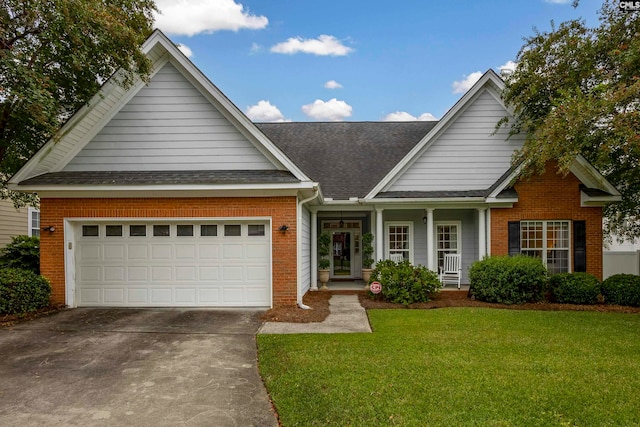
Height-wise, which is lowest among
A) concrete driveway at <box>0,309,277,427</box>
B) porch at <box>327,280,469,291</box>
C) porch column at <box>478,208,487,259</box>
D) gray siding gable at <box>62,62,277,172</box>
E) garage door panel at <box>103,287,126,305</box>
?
porch at <box>327,280,469,291</box>

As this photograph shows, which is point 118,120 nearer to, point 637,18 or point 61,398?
point 61,398

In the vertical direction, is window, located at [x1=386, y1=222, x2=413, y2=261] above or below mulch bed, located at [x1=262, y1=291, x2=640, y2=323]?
above

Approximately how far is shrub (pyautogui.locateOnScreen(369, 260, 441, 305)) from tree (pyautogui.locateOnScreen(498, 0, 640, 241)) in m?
4.19

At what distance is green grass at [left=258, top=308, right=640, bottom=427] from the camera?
425 cm

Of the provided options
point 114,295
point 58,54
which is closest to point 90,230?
point 114,295

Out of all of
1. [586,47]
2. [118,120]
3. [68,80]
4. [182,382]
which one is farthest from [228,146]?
[586,47]

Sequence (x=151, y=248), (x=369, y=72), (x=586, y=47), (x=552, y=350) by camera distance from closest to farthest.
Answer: (x=552, y=350) → (x=151, y=248) → (x=586, y=47) → (x=369, y=72)

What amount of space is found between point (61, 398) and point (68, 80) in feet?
26.9

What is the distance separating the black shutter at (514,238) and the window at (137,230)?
34.5ft

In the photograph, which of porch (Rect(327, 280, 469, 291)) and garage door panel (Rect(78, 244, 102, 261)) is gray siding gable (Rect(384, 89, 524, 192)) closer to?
porch (Rect(327, 280, 469, 291))

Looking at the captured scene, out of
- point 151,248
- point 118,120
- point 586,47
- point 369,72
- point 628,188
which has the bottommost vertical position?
point 151,248

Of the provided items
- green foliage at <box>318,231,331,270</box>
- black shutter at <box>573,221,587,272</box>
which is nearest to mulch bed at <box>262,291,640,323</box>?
black shutter at <box>573,221,587,272</box>

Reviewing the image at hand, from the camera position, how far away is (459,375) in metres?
5.32

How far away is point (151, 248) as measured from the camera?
1027 centimetres
